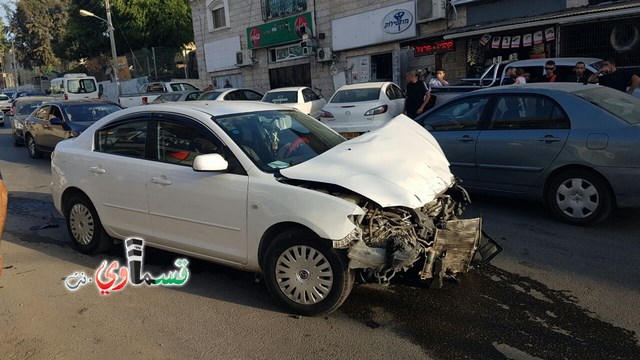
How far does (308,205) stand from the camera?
11.2 ft

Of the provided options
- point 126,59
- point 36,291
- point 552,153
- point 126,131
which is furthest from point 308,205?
point 126,59

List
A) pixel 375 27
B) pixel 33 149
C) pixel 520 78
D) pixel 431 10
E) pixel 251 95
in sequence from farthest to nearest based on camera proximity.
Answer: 1. pixel 375 27
2. pixel 251 95
3. pixel 431 10
4. pixel 33 149
5. pixel 520 78

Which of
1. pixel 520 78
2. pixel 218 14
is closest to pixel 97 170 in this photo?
pixel 520 78

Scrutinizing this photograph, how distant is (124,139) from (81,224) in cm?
111

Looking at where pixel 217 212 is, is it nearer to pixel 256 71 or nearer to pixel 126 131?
pixel 126 131

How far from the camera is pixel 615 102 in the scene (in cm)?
570

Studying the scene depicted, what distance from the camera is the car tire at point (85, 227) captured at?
197 inches

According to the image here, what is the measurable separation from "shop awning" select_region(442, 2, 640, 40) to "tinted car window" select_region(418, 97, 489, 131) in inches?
294

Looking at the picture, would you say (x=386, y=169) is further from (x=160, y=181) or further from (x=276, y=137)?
(x=160, y=181)

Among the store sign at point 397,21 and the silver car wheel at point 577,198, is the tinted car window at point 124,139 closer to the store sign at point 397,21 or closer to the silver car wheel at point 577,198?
the silver car wheel at point 577,198

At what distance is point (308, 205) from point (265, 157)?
751mm

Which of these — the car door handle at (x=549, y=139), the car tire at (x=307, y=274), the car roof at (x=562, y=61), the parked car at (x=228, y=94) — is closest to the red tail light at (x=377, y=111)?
the car roof at (x=562, y=61)

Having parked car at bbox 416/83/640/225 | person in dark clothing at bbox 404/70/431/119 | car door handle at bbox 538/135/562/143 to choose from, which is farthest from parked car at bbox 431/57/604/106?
car door handle at bbox 538/135/562/143

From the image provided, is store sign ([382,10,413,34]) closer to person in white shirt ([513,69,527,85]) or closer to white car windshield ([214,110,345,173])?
person in white shirt ([513,69,527,85])
